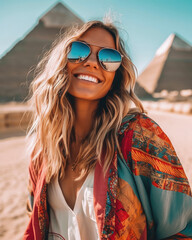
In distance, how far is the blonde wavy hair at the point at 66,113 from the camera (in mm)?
1132

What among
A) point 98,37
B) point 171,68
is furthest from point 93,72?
point 171,68

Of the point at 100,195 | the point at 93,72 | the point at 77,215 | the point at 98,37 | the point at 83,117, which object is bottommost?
the point at 77,215

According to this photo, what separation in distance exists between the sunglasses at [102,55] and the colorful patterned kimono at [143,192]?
36 centimetres

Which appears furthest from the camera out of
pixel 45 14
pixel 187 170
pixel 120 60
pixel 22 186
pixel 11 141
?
pixel 45 14

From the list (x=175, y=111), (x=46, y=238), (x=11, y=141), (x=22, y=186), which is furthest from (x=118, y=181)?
(x=175, y=111)

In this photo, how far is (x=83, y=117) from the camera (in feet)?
4.29

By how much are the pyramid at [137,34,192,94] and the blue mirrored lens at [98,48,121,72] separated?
6343 cm

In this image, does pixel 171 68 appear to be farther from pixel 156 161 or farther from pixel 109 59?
pixel 156 161

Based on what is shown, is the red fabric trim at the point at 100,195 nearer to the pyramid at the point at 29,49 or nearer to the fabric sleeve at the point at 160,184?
the fabric sleeve at the point at 160,184

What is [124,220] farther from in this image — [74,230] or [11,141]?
[11,141]

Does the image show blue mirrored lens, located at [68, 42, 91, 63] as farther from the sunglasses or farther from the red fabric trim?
the red fabric trim

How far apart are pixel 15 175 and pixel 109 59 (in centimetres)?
A: 365

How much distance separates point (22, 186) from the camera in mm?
3643

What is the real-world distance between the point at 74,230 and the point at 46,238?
0.25m
